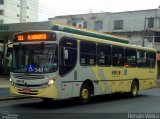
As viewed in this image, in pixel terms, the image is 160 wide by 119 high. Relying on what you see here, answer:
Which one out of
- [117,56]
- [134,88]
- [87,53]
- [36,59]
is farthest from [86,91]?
[134,88]

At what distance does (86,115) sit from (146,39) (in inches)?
1977

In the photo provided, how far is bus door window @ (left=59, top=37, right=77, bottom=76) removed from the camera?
15305 millimetres

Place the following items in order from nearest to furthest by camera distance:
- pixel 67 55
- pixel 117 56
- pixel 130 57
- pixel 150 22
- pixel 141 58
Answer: pixel 67 55, pixel 117 56, pixel 130 57, pixel 141 58, pixel 150 22

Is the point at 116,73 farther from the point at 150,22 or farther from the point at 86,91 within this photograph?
the point at 150,22

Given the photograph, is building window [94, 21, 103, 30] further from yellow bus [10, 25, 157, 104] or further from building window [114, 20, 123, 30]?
yellow bus [10, 25, 157, 104]

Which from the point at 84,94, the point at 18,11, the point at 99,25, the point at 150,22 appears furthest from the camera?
the point at 18,11

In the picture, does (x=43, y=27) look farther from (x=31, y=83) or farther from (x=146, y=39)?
(x=146, y=39)

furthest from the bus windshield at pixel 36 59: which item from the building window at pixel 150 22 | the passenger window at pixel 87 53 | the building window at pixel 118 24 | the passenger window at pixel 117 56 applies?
the building window at pixel 118 24

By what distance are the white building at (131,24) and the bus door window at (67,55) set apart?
142ft

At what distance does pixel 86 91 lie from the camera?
16969 mm

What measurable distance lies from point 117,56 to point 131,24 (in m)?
45.5

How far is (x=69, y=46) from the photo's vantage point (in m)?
15.9

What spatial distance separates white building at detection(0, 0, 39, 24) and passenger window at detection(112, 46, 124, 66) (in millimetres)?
81914

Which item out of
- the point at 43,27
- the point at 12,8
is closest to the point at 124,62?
the point at 43,27
